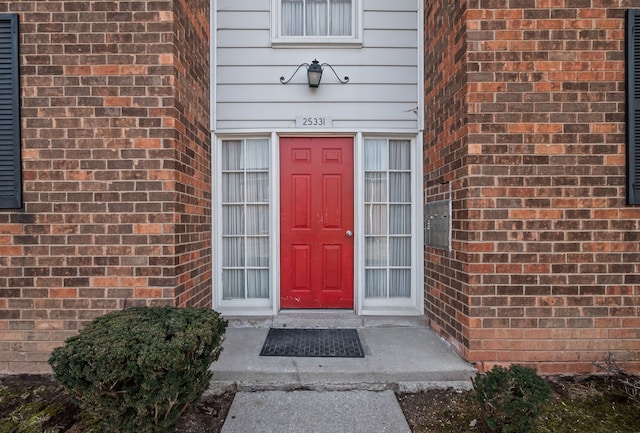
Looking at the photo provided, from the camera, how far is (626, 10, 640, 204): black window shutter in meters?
3.15

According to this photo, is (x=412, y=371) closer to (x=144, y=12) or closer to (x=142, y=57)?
(x=142, y=57)

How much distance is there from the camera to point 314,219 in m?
4.43

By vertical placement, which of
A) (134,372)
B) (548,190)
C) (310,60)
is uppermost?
(310,60)

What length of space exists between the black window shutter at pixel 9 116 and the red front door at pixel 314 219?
2.51 m

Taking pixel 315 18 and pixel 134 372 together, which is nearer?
pixel 134 372

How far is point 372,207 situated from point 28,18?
3812mm

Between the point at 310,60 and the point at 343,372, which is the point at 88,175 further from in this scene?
the point at 343,372

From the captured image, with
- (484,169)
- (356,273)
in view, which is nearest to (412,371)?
(356,273)

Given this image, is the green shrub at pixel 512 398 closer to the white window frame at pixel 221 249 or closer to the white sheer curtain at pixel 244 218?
the white window frame at pixel 221 249

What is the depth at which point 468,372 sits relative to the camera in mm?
3082

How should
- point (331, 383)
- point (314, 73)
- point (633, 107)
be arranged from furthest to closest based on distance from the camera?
1. point (314, 73)
2. point (633, 107)
3. point (331, 383)

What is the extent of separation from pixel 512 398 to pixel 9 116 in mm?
4505

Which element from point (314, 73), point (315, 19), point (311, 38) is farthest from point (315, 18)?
point (314, 73)

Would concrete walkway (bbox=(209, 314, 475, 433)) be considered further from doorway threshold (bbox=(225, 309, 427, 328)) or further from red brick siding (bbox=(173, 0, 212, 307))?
red brick siding (bbox=(173, 0, 212, 307))
